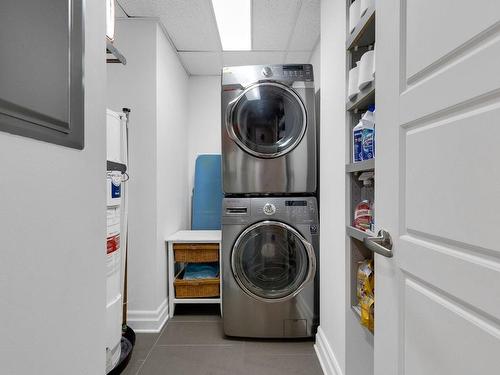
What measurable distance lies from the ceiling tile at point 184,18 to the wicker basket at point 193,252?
1689mm

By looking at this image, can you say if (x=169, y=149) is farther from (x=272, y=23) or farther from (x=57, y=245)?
(x=57, y=245)

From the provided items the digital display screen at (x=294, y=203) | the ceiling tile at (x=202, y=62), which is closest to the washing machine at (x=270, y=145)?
the digital display screen at (x=294, y=203)

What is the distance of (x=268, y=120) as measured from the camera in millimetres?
2250

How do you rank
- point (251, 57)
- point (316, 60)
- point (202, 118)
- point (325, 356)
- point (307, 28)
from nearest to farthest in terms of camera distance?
point (325, 356), point (307, 28), point (316, 60), point (251, 57), point (202, 118)

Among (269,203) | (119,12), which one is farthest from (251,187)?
(119,12)

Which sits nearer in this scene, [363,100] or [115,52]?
[363,100]

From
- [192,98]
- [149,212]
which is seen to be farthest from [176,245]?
[192,98]

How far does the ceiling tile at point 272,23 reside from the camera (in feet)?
6.78

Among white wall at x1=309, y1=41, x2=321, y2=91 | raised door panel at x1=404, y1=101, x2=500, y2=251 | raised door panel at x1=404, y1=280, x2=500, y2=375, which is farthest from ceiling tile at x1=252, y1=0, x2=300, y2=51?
raised door panel at x1=404, y1=280, x2=500, y2=375

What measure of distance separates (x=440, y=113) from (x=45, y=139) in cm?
92

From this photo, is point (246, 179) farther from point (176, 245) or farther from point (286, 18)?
point (286, 18)

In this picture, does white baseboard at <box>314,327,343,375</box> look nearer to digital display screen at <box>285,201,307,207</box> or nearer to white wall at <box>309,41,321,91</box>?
digital display screen at <box>285,201,307,207</box>

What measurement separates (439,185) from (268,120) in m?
1.71

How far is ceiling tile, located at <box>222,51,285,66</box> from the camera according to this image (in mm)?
2807
